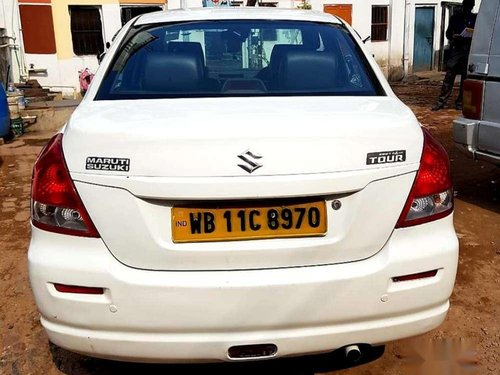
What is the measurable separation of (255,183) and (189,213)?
9.5 inches

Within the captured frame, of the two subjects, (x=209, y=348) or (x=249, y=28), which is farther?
(x=249, y=28)

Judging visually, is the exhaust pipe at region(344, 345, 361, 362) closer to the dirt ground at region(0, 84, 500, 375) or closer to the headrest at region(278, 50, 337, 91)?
the dirt ground at region(0, 84, 500, 375)

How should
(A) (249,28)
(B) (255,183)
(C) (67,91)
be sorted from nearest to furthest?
(B) (255,183) → (A) (249,28) → (C) (67,91)

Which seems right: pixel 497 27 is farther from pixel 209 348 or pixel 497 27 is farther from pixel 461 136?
pixel 209 348

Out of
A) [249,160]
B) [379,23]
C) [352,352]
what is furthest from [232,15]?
[379,23]

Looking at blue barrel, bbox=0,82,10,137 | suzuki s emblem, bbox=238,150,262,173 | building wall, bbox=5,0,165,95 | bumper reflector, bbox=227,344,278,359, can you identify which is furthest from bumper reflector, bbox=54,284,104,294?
building wall, bbox=5,0,165,95

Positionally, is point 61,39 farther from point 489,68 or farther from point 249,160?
point 249,160

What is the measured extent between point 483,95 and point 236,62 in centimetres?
234

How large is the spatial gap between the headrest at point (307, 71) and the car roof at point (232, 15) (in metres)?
0.35

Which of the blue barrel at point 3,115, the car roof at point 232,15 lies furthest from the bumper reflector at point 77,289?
the blue barrel at point 3,115

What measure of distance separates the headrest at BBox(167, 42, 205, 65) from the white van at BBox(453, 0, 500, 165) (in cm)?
256

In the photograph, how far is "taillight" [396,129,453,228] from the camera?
1912mm

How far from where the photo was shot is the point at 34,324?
115 inches

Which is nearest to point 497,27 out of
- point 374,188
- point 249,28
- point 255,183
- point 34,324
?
point 249,28
